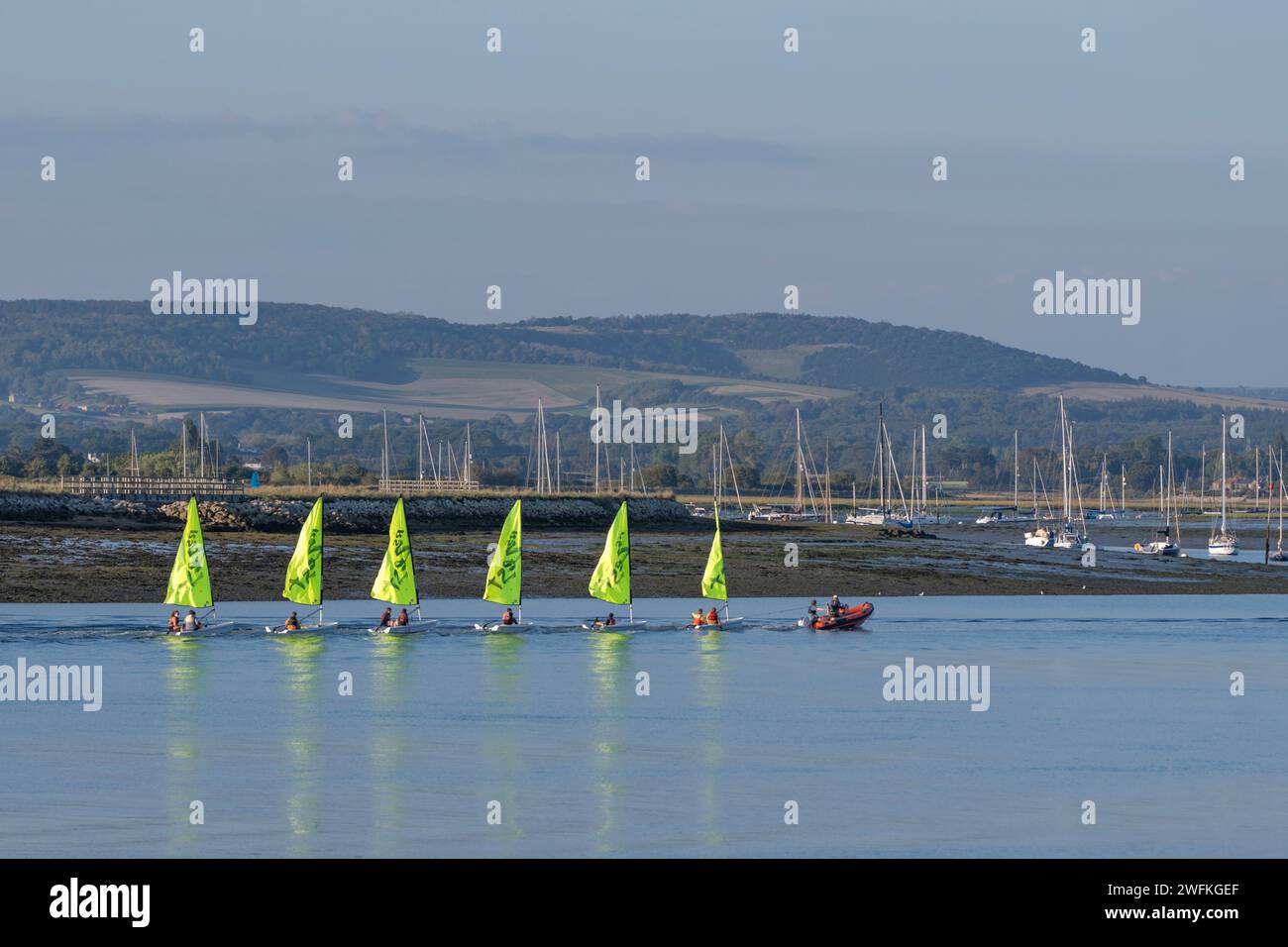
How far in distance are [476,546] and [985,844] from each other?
181ft

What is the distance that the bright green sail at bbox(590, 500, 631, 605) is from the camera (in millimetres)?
63406

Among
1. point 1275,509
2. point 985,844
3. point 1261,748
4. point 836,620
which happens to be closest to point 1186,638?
point 836,620

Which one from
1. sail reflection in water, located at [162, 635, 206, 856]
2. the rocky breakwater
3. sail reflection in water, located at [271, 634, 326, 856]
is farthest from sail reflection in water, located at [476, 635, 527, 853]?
the rocky breakwater

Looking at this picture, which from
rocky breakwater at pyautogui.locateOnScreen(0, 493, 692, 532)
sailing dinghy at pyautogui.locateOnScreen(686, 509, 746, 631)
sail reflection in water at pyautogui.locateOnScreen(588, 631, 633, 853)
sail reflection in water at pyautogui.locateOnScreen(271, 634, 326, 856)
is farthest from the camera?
rocky breakwater at pyautogui.locateOnScreen(0, 493, 692, 532)

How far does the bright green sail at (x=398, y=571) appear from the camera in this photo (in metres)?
61.9

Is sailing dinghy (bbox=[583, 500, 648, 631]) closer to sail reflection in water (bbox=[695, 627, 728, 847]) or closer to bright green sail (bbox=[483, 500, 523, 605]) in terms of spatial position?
bright green sail (bbox=[483, 500, 523, 605])

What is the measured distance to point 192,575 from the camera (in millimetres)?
59469

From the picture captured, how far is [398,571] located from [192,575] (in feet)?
22.0

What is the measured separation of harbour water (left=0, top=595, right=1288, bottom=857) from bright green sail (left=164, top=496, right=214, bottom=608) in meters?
1.68

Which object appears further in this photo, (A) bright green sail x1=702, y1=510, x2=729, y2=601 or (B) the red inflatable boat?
(A) bright green sail x1=702, y1=510, x2=729, y2=601

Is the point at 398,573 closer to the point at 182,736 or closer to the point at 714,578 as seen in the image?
the point at 714,578

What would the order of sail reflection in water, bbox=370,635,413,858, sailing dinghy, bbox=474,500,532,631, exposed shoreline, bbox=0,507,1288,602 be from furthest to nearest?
exposed shoreline, bbox=0,507,1288,602 → sailing dinghy, bbox=474,500,532,631 → sail reflection in water, bbox=370,635,413,858

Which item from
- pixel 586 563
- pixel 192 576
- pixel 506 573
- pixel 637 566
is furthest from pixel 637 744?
pixel 637 566
